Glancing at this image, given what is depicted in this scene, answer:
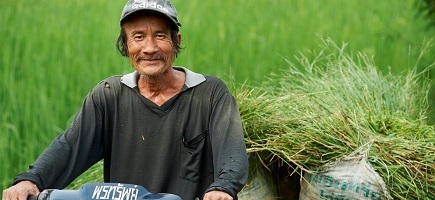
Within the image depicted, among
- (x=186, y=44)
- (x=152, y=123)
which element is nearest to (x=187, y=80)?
(x=152, y=123)

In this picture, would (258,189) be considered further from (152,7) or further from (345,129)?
(152,7)

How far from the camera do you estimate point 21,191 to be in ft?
9.16

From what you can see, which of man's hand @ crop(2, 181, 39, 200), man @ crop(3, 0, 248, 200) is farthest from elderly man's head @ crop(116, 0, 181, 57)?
man's hand @ crop(2, 181, 39, 200)

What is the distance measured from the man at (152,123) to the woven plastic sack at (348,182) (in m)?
0.48

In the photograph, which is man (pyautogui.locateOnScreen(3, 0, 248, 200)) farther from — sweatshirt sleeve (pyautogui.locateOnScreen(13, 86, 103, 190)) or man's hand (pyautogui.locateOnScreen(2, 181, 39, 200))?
man's hand (pyautogui.locateOnScreen(2, 181, 39, 200))

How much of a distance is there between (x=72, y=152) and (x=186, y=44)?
356cm

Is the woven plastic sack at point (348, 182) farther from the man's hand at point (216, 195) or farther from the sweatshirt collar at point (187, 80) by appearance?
the man's hand at point (216, 195)

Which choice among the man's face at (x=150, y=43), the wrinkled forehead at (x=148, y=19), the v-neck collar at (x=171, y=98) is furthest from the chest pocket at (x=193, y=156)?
the wrinkled forehead at (x=148, y=19)

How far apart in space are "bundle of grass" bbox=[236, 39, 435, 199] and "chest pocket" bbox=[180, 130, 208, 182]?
0.46 meters

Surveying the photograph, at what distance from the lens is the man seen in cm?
305

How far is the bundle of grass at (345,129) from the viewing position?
3391 mm

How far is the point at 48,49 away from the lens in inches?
252

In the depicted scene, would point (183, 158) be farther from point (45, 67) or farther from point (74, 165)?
point (45, 67)

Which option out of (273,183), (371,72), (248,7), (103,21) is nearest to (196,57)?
(103,21)
